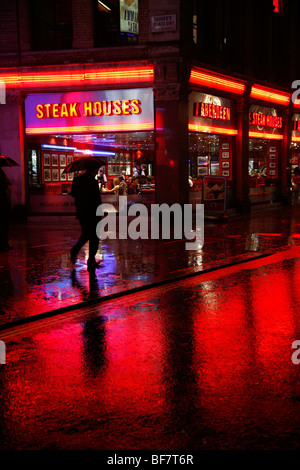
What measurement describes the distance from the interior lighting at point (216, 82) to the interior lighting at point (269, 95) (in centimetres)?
140

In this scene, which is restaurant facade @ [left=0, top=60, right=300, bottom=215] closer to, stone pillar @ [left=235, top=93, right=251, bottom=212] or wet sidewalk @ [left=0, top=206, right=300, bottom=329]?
stone pillar @ [left=235, top=93, right=251, bottom=212]

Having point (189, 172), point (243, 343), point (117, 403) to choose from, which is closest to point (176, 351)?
point (243, 343)

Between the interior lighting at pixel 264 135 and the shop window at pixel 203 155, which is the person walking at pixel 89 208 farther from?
the interior lighting at pixel 264 135

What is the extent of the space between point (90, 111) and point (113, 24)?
3.23 m

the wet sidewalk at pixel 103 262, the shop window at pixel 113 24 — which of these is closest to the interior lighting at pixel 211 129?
the shop window at pixel 113 24

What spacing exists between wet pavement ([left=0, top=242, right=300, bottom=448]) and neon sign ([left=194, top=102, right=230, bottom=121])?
1293cm

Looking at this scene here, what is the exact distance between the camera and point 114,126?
18.9 metres

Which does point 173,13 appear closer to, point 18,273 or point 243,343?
point 18,273

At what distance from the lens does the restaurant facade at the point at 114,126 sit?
60.6ft

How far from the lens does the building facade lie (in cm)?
1828

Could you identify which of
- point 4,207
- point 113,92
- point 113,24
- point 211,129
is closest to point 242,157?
point 211,129

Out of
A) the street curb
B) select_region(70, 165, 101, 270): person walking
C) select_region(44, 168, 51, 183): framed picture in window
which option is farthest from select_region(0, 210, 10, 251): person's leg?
select_region(44, 168, 51, 183): framed picture in window

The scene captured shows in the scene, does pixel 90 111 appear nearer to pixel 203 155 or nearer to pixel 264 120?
pixel 203 155

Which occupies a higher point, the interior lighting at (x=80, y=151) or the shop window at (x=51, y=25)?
the shop window at (x=51, y=25)
